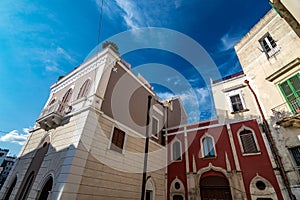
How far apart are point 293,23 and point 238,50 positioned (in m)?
8.73

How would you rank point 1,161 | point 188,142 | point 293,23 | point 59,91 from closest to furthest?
point 293,23, point 188,142, point 59,91, point 1,161

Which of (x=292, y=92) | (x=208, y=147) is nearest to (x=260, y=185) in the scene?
(x=208, y=147)

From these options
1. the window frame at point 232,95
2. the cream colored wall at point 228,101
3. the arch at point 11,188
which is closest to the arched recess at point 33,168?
the arch at point 11,188

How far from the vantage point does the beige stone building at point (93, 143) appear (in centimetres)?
773

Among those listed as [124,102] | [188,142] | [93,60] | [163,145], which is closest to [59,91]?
[93,60]

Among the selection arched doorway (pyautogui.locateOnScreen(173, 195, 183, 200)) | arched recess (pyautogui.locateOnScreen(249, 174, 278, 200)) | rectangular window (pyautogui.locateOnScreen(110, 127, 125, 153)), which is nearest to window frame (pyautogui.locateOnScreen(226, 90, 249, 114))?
arched recess (pyautogui.locateOnScreen(249, 174, 278, 200))

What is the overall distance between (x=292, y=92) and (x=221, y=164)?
21.5ft

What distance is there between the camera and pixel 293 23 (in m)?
5.76

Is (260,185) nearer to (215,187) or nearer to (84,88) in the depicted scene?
(215,187)

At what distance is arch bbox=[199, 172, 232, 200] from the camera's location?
406 inches

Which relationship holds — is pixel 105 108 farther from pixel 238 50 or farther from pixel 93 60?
pixel 238 50

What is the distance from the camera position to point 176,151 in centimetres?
1416

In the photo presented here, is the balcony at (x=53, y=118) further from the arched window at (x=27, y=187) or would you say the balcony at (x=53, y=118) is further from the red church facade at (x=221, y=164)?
the red church facade at (x=221, y=164)

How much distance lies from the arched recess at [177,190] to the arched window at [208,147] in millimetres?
3119
